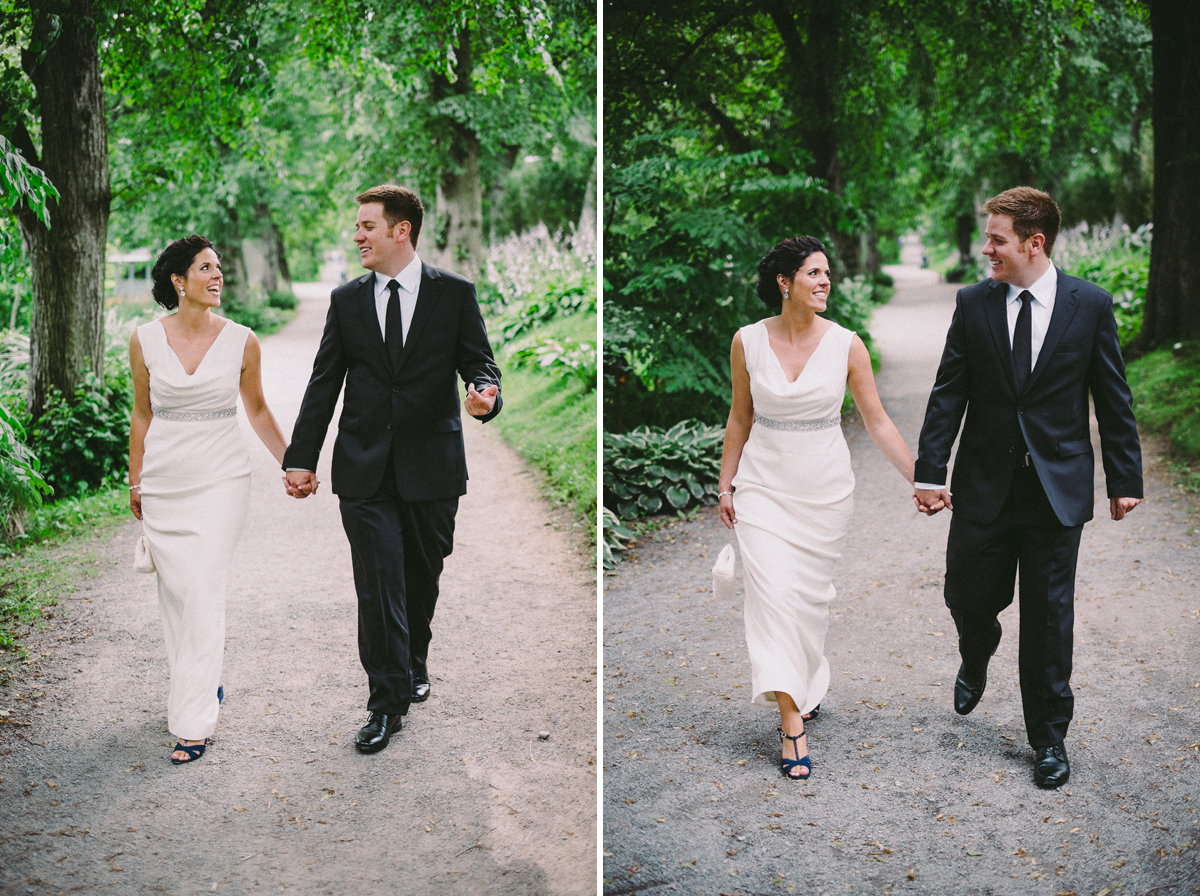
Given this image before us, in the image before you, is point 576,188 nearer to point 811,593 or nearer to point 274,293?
point 274,293

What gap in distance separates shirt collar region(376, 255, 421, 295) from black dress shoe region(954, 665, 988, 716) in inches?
96.9

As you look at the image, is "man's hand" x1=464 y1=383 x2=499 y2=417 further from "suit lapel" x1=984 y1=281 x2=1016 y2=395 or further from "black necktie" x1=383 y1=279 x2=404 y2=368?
"suit lapel" x1=984 y1=281 x2=1016 y2=395

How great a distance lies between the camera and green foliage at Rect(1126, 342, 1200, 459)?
19.4 ft

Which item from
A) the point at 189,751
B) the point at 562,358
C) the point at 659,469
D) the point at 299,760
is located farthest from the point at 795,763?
the point at 562,358

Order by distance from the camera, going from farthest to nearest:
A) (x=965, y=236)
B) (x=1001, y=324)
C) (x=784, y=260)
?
(x=965, y=236), (x=784, y=260), (x=1001, y=324)

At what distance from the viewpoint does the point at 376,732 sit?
3.40 metres

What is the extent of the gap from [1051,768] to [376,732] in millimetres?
2278

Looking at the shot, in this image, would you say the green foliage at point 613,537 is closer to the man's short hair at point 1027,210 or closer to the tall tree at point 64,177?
the tall tree at point 64,177

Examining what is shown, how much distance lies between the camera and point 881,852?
2.88 m

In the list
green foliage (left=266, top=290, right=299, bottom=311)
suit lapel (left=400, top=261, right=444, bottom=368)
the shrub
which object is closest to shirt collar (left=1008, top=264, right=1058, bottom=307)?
suit lapel (left=400, top=261, right=444, bottom=368)

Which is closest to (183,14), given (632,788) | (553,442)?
(553,442)

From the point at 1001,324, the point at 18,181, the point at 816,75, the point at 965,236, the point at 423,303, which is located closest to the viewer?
the point at 1001,324

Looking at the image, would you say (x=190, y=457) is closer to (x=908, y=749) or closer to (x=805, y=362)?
(x=805, y=362)

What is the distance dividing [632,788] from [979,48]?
895 cm
